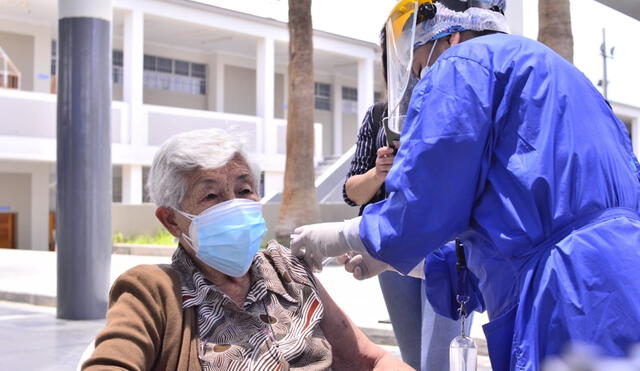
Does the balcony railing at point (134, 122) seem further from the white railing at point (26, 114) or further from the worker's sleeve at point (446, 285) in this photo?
the worker's sleeve at point (446, 285)

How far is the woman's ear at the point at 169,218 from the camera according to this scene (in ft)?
8.57

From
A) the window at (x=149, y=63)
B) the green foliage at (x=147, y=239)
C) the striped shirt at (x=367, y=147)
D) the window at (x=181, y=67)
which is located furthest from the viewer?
the window at (x=181, y=67)

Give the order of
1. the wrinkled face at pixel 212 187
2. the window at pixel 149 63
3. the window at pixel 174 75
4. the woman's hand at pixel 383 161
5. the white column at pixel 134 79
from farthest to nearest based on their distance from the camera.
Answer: the window at pixel 174 75 < the window at pixel 149 63 < the white column at pixel 134 79 < the woman's hand at pixel 383 161 < the wrinkled face at pixel 212 187

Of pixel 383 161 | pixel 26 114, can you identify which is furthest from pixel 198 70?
pixel 383 161

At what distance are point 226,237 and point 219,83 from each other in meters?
27.4

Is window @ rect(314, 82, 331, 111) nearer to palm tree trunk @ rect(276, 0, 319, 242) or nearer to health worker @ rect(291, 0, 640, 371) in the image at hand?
palm tree trunk @ rect(276, 0, 319, 242)

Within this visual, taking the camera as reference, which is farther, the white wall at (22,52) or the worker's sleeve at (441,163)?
the white wall at (22,52)

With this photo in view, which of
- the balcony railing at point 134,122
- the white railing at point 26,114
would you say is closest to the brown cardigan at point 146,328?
the balcony railing at point 134,122

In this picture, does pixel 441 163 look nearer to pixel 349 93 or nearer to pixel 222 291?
pixel 222 291

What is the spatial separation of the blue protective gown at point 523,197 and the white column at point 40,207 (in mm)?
24295

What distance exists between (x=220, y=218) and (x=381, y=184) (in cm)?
69

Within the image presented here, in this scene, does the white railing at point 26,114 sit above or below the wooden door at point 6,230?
above

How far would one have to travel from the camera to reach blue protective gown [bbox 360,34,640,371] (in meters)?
1.71

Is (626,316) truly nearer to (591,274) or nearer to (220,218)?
(591,274)
